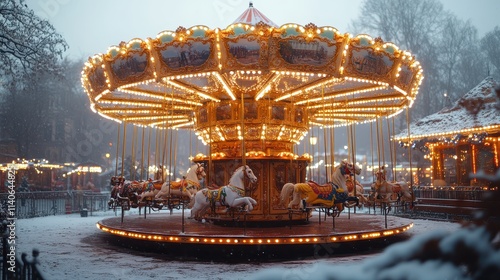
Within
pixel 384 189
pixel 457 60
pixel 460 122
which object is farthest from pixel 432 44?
pixel 384 189

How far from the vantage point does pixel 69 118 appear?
45.1 metres

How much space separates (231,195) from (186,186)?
2.90 meters

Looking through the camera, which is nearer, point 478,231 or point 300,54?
point 478,231

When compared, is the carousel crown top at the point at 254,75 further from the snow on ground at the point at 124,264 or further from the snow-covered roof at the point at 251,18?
the snow on ground at the point at 124,264

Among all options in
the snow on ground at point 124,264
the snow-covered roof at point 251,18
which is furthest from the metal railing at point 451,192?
the snow-covered roof at point 251,18

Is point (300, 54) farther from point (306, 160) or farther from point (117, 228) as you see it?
point (117, 228)

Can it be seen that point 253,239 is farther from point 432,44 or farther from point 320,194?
point 432,44

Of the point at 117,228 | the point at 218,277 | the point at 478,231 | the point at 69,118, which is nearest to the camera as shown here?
the point at 478,231

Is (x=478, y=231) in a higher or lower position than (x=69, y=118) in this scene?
lower

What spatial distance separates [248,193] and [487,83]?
51.8 ft

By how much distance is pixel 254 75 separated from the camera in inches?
420

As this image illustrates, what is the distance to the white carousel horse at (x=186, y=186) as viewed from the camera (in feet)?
38.7

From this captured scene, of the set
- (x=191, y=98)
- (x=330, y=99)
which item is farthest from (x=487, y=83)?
(x=191, y=98)

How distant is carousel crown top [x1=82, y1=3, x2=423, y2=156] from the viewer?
8641 millimetres
